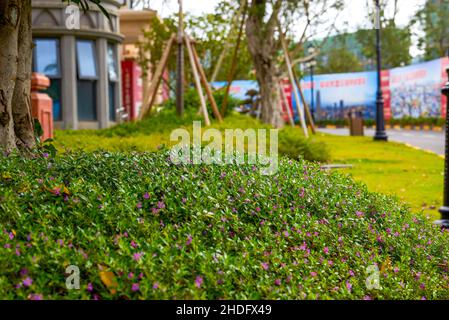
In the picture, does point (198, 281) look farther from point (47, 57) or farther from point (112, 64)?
point (112, 64)

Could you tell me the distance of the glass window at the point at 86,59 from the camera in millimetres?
19016

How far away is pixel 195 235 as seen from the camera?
11.9 ft

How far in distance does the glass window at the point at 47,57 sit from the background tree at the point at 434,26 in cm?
3817

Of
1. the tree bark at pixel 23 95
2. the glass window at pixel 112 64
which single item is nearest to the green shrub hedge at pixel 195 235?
the tree bark at pixel 23 95

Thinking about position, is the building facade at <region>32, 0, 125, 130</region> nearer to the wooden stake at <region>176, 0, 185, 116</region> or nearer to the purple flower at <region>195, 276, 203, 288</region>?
the wooden stake at <region>176, 0, 185, 116</region>

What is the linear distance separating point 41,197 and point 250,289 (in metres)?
1.24

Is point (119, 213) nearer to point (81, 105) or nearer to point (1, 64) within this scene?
point (1, 64)

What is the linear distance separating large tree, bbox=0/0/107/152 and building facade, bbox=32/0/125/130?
41.9 feet

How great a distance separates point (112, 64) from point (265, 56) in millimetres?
5391

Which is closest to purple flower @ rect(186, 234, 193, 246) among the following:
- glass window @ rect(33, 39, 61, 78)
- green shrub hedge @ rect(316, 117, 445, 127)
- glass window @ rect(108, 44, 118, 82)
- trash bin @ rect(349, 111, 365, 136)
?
glass window @ rect(33, 39, 61, 78)

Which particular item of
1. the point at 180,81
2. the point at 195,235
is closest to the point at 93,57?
the point at 180,81

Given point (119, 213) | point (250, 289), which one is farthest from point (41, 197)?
point (250, 289)

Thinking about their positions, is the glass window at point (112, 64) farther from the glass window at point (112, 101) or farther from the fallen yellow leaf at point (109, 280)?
the fallen yellow leaf at point (109, 280)

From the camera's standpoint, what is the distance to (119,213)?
11.8 feet
